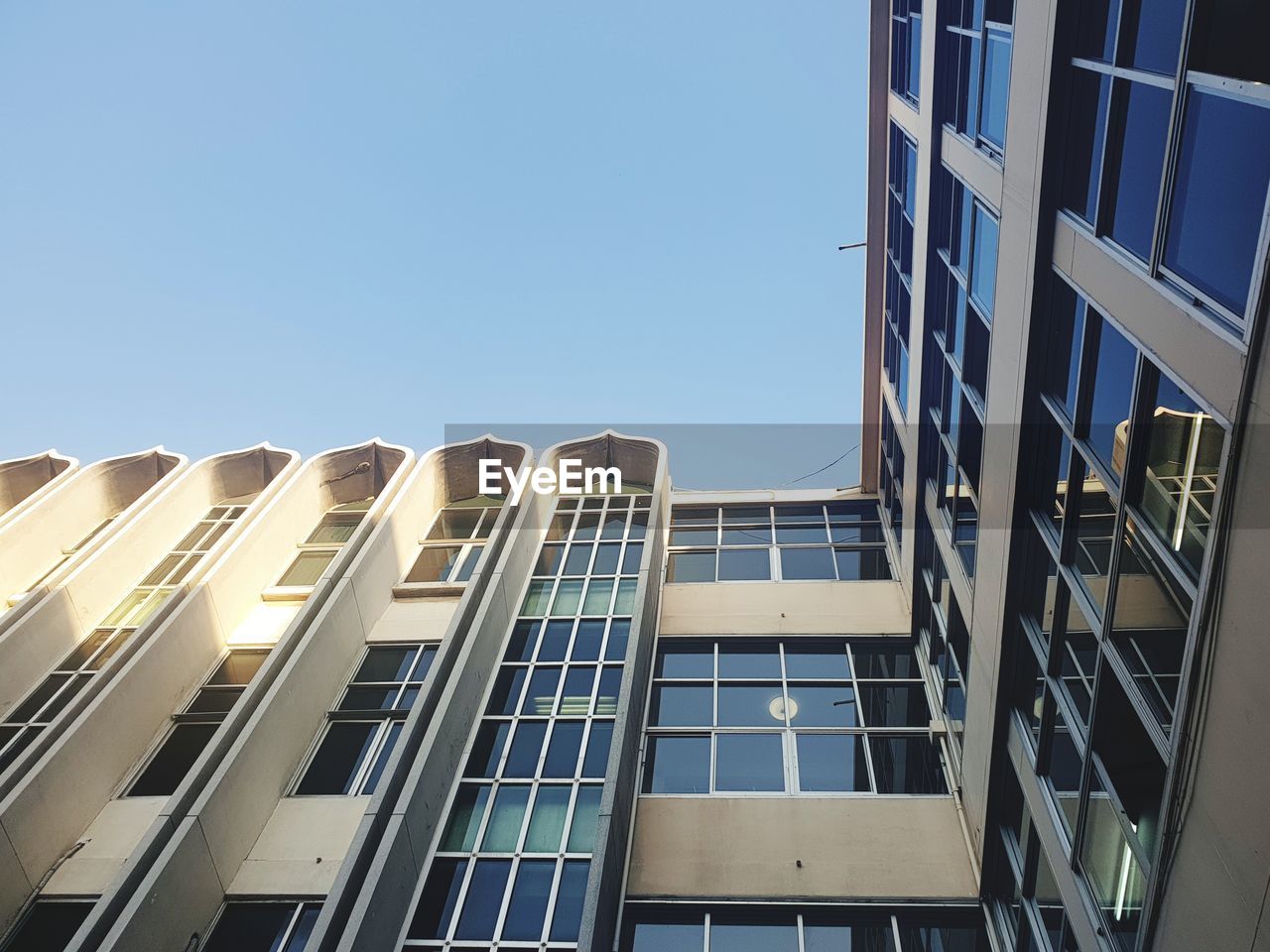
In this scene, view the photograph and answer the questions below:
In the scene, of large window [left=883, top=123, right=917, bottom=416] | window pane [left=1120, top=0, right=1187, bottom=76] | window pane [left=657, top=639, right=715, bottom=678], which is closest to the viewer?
window pane [left=1120, top=0, right=1187, bottom=76]

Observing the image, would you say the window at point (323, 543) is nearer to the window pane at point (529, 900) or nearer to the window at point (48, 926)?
the window at point (48, 926)

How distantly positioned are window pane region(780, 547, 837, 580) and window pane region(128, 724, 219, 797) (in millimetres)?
13958

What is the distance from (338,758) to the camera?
16.5 metres

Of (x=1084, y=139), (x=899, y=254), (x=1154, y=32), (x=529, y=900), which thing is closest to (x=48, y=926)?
(x=529, y=900)

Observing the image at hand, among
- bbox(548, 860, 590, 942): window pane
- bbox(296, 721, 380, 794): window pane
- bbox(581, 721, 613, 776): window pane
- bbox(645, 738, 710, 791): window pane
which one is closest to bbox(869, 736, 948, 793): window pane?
bbox(645, 738, 710, 791): window pane

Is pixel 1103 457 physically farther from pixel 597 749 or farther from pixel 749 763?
pixel 749 763

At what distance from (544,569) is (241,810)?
8.08 metres

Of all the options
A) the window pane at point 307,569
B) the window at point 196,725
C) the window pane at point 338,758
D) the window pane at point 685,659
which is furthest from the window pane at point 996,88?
the window pane at point 307,569

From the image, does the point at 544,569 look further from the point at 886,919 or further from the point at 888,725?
the point at 886,919

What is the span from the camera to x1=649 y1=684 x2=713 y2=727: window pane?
57.9ft

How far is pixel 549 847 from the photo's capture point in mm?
13312

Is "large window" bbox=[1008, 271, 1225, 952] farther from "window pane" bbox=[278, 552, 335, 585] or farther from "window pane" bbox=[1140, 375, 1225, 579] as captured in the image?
"window pane" bbox=[278, 552, 335, 585]

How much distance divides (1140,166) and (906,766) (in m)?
11.8

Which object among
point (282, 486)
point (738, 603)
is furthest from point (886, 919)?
point (282, 486)
